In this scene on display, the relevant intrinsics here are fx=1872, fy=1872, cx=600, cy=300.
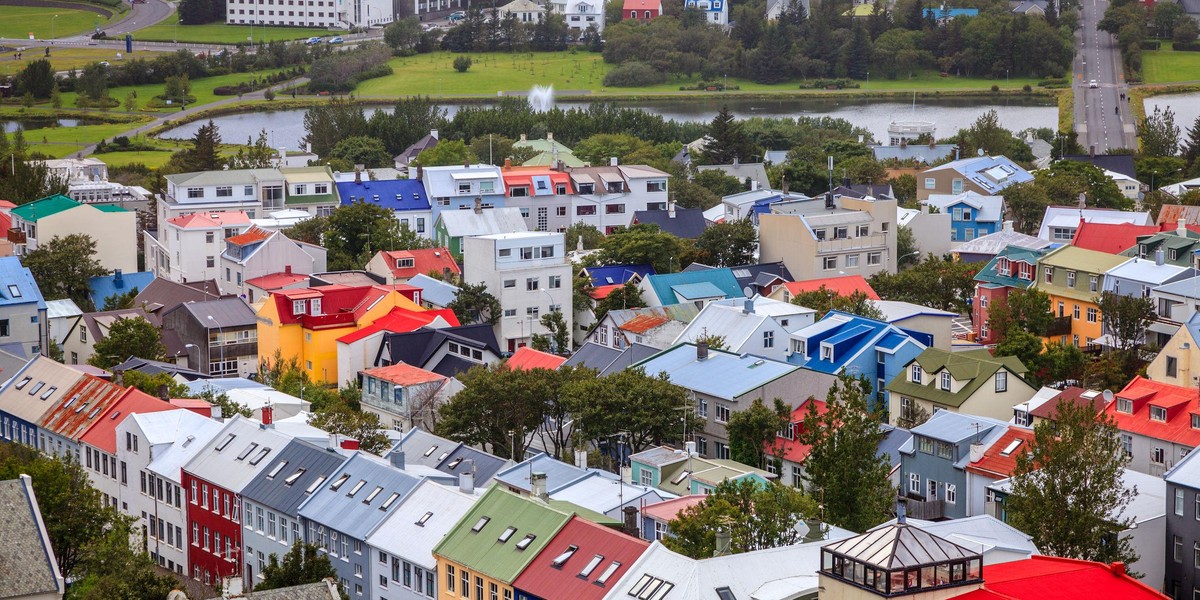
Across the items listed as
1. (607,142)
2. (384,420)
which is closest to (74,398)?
(384,420)

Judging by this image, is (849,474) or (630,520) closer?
(630,520)

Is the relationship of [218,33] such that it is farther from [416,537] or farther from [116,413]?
[416,537]

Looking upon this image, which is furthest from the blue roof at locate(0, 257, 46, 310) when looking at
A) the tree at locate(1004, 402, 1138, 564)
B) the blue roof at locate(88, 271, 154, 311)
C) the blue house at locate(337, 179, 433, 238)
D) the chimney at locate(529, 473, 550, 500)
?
the tree at locate(1004, 402, 1138, 564)

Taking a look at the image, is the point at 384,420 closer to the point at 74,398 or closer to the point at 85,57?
the point at 74,398

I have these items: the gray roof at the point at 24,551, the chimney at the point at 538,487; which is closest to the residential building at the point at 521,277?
the chimney at the point at 538,487

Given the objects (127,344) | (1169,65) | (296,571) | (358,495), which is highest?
(1169,65)

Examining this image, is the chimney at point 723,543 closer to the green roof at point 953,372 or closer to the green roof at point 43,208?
the green roof at point 953,372

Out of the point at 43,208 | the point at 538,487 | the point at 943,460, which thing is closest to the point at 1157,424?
the point at 943,460
